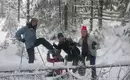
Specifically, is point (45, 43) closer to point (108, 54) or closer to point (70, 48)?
point (70, 48)

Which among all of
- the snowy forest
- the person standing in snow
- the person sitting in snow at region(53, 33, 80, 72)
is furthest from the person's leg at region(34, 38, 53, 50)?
the person standing in snow

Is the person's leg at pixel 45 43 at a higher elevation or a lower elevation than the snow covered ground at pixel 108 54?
higher

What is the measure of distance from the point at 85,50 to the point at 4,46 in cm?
743

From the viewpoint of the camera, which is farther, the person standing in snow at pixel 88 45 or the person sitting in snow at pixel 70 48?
the person sitting in snow at pixel 70 48

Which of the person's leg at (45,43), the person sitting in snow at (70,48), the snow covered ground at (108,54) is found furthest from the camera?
the person's leg at (45,43)

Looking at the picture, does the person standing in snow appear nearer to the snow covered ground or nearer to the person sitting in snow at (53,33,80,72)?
the person sitting in snow at (53,33,80,72)

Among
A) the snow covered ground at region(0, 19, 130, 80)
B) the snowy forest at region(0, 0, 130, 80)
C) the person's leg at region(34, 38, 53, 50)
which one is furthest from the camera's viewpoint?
the snowy forest at region(0, 0, 130, 80)

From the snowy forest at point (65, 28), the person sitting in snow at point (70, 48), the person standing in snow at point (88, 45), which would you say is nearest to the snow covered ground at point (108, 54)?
the snowy forest at point (65, 28)

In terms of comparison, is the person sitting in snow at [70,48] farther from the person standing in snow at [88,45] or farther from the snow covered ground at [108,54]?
the snow covered ground at [108,54]

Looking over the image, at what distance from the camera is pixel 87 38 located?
27.5ft

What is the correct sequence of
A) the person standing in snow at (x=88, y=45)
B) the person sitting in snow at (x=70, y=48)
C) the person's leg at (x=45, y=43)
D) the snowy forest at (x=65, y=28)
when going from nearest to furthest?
the person standing in snow at (x=88, y=45), the person sitting in snow at (x=70, y=48), the person's leg at (x=45, y=43), the snowy forest at (x=65, y=28)

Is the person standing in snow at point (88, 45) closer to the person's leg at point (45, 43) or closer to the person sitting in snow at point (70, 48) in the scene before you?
the person sitting in snow at point (70, 48)

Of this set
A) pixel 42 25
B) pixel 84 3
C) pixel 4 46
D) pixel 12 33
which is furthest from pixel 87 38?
pixel 84 3

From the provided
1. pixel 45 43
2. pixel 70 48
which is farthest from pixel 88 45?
pixel 45 43
